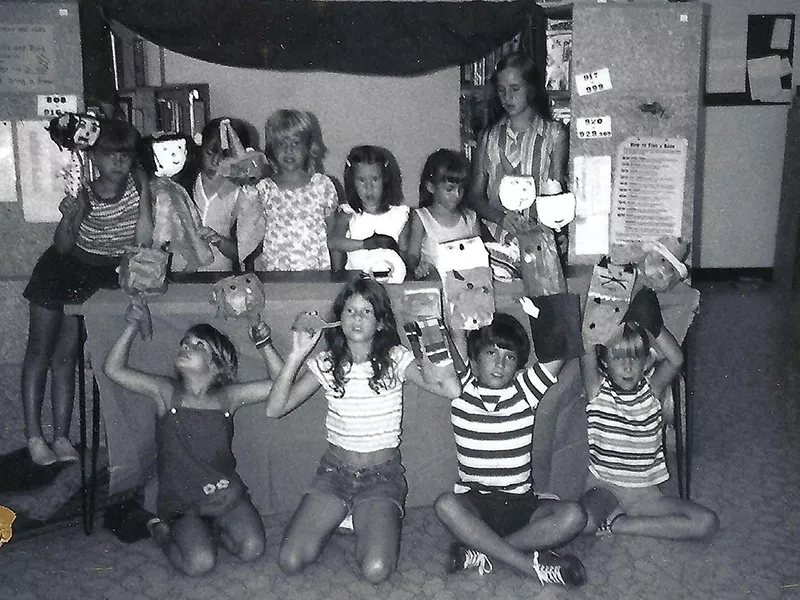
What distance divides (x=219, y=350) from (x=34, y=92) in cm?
144

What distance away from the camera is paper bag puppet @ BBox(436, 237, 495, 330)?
2.51m

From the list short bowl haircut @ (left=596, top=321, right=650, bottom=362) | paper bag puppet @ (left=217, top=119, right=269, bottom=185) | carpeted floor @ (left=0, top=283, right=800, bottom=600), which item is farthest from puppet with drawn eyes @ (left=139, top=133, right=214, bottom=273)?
short bowl haircut @ (left=596, top=321, right=650, bottom=362)

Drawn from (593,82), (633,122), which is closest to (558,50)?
(593,82)

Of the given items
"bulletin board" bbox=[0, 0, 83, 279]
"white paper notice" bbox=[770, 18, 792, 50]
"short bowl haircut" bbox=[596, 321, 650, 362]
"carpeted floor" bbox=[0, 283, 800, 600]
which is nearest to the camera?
"carpeted floor" bbox=[0, 283, 800, 600]

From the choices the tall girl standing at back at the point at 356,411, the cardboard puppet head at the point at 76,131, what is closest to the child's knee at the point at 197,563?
the tall girl standing at back at the point at 356,411

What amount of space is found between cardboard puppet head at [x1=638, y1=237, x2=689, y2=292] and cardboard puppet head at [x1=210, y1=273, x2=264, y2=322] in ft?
3.80

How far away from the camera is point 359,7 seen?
10.6 ft

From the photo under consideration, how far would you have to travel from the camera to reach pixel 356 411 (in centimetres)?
249

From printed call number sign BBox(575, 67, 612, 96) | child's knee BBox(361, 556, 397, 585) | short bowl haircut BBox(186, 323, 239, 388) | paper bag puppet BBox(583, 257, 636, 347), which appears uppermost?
printed call number sign BBox(575, 67, 612, 96)

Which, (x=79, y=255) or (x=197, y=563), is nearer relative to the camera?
(x=197, y=563)

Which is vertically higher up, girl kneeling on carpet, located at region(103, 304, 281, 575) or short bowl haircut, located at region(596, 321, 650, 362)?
short bowl haircut, located at region(596, 321, 650, 362)

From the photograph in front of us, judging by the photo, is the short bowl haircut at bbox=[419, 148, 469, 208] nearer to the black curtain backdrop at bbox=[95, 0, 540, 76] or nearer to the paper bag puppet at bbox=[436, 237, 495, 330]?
the paper bag puppet at bbox=[436, 237, 495, 330]

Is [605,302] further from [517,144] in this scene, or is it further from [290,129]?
[290,129]

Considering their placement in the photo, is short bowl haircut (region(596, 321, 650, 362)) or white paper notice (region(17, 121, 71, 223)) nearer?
short bowl haircut (region(596, 321, 650, 362))
